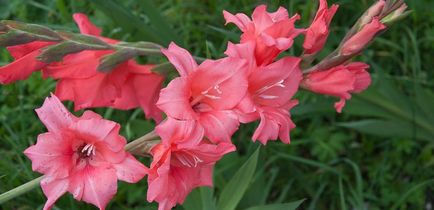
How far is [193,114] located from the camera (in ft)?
3.46

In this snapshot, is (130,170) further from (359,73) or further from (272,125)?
(359,73)

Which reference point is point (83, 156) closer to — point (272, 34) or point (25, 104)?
point (272, 34)

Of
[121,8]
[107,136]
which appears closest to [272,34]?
[107,136]

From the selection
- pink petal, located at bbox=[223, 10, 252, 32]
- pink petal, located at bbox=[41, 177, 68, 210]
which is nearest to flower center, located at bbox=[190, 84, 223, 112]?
pink petal, located at bbox=[223, 10, 252, 32]

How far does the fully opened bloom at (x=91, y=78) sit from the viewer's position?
1.21 meters

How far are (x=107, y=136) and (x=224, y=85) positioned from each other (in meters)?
0.19

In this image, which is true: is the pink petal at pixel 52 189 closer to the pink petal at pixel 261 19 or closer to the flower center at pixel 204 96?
the flower center at pixel 204 96

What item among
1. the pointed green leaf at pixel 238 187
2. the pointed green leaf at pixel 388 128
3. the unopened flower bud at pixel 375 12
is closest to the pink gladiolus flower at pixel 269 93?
the unopened flower bud at pixel 375 12

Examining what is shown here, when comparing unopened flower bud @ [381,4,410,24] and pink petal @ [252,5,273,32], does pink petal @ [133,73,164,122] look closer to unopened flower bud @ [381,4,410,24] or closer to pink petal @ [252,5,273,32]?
pink petal @ [252,5,273,32]

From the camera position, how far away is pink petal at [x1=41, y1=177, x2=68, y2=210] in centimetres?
103

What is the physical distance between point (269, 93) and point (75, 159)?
0.31 m

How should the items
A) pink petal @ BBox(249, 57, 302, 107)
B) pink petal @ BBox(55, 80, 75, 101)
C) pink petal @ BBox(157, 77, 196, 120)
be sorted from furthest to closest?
pink petal @ BBox(55, 80, 75, 101)
pink petal @ BBox(249, 57, 302, 107)
pink petal @ BBox(157, 77, 196, 120)

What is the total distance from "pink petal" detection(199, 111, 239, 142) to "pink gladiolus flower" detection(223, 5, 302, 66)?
0.12m

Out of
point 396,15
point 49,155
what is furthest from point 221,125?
point 396,15
